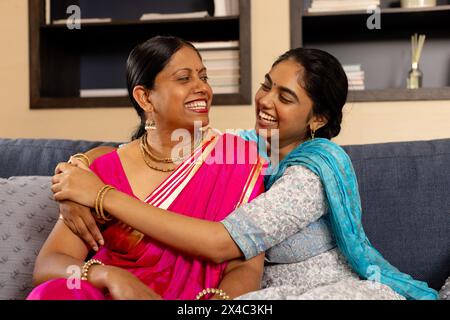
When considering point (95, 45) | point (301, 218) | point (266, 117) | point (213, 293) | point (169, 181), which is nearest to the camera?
point (213, 293)

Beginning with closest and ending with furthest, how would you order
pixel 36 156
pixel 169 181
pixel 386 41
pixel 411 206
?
pixel 169 181 → pixel 411 206 → pixel 36 156 → pixel 386 41

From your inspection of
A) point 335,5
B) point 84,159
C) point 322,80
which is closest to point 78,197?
point 84,159

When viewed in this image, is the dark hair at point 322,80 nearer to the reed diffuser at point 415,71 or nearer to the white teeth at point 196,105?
the white teeth at point 196,105

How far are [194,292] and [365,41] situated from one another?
2.08 metres

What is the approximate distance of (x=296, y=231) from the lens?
1.50m

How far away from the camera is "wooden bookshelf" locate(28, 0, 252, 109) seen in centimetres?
276

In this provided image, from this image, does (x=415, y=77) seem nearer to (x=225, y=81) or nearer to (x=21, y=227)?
(x=225, y=81)

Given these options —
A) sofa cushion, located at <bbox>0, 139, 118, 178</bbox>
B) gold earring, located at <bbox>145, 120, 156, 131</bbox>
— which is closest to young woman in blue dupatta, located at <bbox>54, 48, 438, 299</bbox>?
gold earring, located at <bbox>145, 120, 156, 131</bbox>

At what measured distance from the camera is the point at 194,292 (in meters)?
Result: 1.44

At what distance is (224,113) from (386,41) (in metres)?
0.97

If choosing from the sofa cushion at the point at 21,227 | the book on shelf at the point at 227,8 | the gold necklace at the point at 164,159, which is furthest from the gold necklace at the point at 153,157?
the book on shelf at the point at 227,8
